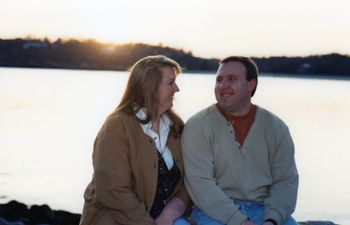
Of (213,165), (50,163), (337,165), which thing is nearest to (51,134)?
(50,163)

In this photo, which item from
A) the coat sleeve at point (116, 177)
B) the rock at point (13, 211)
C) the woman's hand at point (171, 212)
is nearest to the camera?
the coat sleeve at point (116, 177)

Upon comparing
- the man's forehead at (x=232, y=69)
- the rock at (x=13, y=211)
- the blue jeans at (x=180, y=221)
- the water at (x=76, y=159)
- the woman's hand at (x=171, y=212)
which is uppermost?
the man's forehead at (x=232, y=69)

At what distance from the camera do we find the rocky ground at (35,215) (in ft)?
34.9

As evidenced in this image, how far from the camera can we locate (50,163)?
16.0 metres

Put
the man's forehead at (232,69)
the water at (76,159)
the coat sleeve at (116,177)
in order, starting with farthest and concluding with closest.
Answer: the water at (76,159) < the man's forehead at (232,69) < the coat sleeve at (116,177)

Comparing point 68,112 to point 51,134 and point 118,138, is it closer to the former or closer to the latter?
point 51,134

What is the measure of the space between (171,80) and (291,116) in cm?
2262

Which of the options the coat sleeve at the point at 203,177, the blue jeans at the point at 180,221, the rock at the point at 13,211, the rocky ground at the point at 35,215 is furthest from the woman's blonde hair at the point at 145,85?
the rock at the point at 13,211

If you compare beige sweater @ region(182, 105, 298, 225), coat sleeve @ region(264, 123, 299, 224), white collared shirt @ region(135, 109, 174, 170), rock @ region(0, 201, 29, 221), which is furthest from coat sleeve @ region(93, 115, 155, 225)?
rock @ region(0, 201, 29, 221)

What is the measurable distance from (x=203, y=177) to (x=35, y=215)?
550 centimetres

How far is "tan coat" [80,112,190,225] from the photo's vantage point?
221 inches

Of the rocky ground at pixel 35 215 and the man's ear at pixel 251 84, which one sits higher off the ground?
the man's ear at pixel 251 84

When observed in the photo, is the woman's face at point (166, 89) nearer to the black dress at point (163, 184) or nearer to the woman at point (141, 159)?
the woman at point (141, 159)

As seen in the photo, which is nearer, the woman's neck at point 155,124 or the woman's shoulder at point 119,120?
the woman's shoulder at point 119,120
